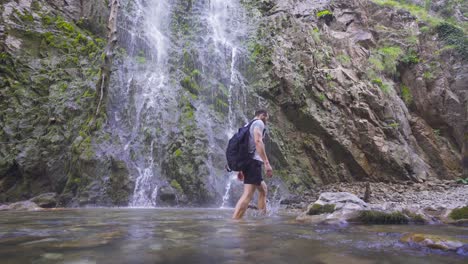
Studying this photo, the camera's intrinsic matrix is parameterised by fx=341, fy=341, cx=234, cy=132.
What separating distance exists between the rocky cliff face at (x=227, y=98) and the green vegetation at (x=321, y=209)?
5.67 m

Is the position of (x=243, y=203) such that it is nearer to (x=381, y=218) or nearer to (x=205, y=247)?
(x=381, y=218)

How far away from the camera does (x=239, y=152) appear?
5641 mm

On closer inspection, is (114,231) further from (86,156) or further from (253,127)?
(86,156)


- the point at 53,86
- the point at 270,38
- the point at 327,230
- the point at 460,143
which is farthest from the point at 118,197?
the point at 460,143

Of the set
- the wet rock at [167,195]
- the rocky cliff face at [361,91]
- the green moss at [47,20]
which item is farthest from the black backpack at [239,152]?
the green moss at [47,20]

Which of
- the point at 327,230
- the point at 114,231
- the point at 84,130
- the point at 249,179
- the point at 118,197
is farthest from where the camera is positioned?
the point at 84,130

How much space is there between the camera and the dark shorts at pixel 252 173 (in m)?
5.56

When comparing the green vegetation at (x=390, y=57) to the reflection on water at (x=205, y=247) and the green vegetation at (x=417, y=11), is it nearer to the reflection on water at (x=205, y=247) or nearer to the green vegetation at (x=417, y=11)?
the green vegetation at (x=417, y=11)

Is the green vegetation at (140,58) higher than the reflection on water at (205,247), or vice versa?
the green vegetation at (140,58)

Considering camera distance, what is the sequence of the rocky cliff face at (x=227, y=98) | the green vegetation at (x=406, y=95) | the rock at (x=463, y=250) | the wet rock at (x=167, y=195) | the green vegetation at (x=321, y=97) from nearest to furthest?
the rock at (x=463, y=250), the wet rock at (x=167, y=195), the rocky cliff face at (x=227, y=98), the green vegetation at (x=321, y=97), the green vegetation at (x=406, y=95)

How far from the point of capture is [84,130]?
11.7 m

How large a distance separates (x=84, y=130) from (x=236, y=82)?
21.7 feet

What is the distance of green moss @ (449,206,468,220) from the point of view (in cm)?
520

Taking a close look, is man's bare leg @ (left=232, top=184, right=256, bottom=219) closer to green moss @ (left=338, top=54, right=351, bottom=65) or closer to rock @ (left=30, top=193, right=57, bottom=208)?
rock @ (left=30, top=193, right=57, bottom=208)
